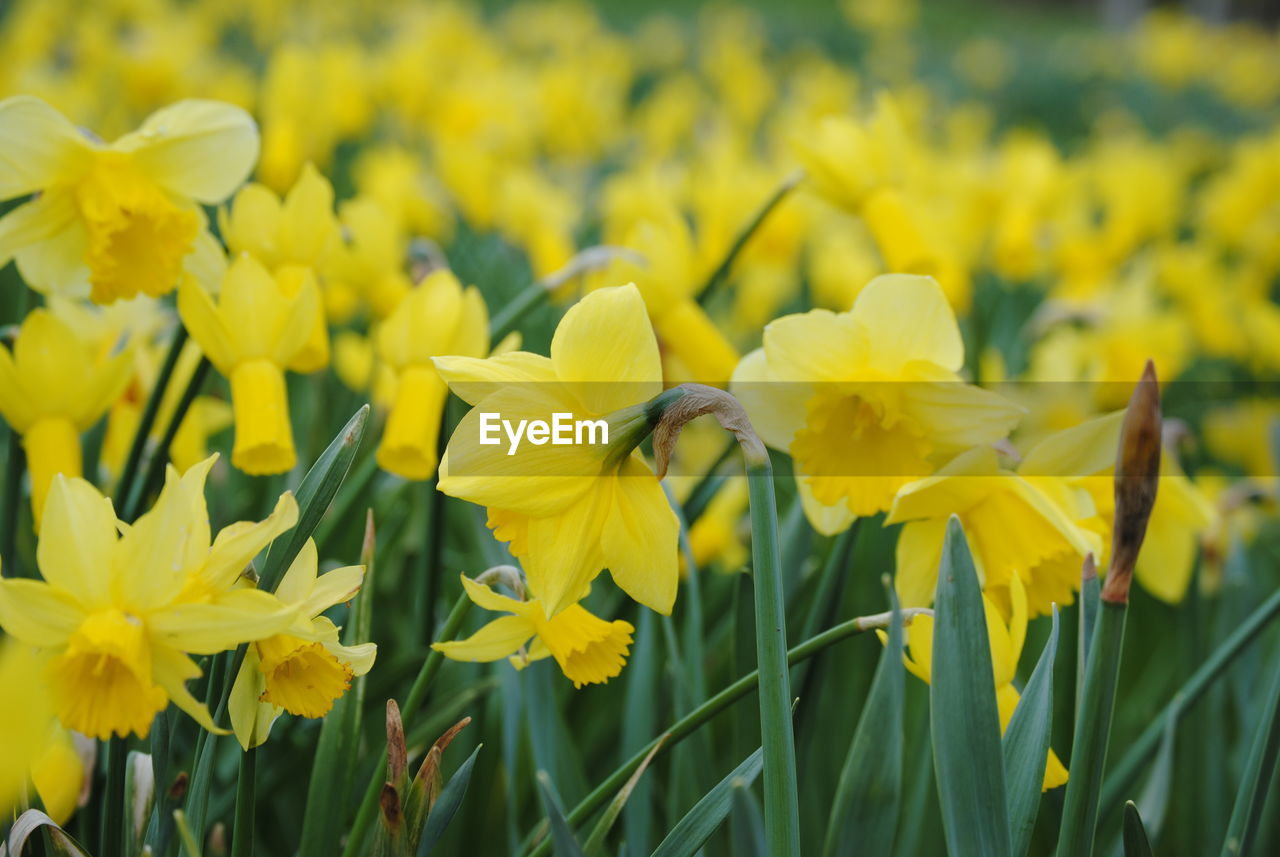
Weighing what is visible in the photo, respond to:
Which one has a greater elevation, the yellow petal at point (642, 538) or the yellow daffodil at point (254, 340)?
the yellow daffodil at point (254, 340)

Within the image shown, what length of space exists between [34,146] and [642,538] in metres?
0.80

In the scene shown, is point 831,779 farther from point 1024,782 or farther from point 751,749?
point 1024,782

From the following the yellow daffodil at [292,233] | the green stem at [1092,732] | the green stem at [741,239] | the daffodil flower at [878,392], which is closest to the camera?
the green stem at [1092,732]

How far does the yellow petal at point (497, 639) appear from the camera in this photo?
908 mm

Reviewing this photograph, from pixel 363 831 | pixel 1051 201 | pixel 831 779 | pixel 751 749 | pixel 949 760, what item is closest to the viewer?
pixel 949 760

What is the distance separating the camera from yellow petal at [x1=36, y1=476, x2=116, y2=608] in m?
0.75

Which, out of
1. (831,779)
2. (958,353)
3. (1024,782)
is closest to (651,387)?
(958,353)

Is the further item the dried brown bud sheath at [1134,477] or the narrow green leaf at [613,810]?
the narrow green leaf at [613,810]

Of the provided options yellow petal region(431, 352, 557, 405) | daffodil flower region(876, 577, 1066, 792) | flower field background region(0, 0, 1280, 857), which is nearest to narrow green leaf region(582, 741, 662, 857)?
flower field background region(0, 0, 1280, 857)

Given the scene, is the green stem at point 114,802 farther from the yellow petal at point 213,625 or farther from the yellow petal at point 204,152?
the yellow petal at point 204,152

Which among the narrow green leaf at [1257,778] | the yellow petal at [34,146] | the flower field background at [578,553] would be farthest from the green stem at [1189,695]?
the yellow petal at [34,146]

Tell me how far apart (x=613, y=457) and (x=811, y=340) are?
28 cm

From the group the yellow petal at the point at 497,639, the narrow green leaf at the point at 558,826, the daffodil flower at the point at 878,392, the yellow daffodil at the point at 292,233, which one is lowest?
the narrow green leaf at the point at 558,826

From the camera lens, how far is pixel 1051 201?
3223 mm
